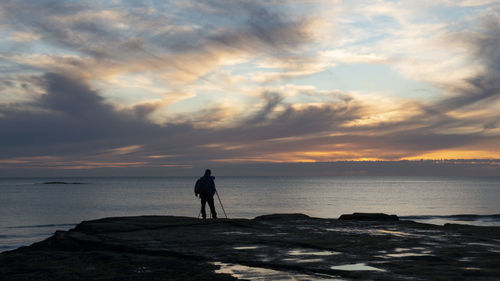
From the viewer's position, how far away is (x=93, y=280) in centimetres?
875

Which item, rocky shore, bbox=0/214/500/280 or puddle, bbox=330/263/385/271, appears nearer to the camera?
rocky shore, bbox=0/214/500/280

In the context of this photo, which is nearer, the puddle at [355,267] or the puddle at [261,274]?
the puddle at [261,274]

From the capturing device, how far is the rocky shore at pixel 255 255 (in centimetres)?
914

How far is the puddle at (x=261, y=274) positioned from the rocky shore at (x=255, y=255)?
2 cm

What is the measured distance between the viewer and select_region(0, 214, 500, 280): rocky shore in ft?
30.0

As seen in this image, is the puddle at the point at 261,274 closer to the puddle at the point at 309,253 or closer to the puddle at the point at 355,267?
the puddle at the point at 355,267

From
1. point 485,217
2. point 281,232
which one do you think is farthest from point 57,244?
point 485,217

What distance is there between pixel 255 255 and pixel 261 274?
2181 millimetres

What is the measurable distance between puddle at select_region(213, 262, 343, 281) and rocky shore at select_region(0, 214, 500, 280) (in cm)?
2

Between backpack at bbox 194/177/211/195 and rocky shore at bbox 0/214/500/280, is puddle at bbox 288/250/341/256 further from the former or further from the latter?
backpack at bbox 194/177/211/195

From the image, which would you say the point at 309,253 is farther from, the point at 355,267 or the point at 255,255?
the point at 355,267

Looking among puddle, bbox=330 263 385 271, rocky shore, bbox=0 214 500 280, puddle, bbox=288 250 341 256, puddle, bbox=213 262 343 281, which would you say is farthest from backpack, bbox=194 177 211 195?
puddle, bbox=330 263 385 271

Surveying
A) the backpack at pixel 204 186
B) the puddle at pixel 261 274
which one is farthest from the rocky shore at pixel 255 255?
the backpack at pixel 204 186

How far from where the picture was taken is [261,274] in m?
9.09
